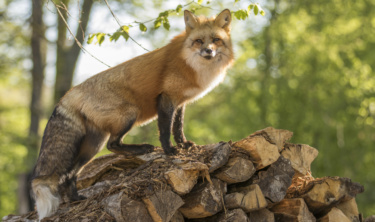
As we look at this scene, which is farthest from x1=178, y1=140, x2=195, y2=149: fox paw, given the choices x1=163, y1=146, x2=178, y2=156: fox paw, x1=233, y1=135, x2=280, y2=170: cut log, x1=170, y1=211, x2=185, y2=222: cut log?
x1=170, y1=211, x2=185, y2=222: cut log

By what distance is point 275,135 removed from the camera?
5762 millimetres

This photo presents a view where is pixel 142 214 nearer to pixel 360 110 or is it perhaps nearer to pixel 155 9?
pixel 155 9

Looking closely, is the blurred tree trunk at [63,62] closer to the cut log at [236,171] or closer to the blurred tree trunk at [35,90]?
the blurred tree trunk at [35,90]

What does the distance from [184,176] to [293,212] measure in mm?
1813

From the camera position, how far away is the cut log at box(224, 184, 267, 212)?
5.21 m

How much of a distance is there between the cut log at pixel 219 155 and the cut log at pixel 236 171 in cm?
10

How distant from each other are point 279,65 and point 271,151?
45.5 ft

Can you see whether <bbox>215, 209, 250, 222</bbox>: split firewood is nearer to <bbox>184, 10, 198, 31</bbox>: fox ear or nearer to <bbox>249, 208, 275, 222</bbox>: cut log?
<bbox>249, 208, 275, 222</bbox>: cut log

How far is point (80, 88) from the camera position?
627 cm

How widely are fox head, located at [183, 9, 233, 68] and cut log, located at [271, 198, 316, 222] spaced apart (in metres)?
2.37

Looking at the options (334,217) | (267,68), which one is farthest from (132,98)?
(267,68)

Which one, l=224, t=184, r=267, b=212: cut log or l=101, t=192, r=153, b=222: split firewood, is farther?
l=224, t=184, r=267, b=212: cut log

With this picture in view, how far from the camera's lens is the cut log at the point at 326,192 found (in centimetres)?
577

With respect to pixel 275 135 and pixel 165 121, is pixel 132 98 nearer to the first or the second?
pixel 165 121
